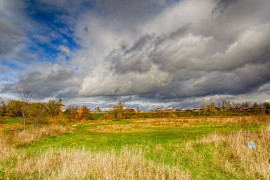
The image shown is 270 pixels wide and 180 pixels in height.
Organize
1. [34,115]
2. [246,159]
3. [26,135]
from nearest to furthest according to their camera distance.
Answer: [246,159] < [26,135] < [34,115]

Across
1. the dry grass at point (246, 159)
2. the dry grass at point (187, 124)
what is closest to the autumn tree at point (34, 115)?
the dry grass at point (187, 124)

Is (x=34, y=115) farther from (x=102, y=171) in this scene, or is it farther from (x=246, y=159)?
(x=246, y=159)

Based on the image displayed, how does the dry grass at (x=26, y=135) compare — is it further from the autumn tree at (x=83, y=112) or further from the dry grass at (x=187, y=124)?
the autumn tree at (x=83, y=112)

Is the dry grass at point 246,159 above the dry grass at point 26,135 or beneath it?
above

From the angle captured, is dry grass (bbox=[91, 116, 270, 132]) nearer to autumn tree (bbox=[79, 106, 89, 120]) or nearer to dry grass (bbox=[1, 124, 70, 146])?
dry grass (bbox=[1, 124, 70, 146])

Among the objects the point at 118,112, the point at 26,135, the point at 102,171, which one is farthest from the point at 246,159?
the point at 118,112

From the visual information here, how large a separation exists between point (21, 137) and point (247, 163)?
30043mm

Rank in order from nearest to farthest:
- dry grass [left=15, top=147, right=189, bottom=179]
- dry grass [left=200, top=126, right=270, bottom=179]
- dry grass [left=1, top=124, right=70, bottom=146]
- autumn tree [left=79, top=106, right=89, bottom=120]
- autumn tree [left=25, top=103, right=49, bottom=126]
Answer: dry grass [left=15, top=147, right=189, bottom=179], dry grass [left=200, top=126, right=270, bottom=179], dry grass [left=1, top=124, right=70, bottom=146], autumn tree [left=25, top=103, right=49, bottom=126], autumn tree [left=79, top=106, right=89, bottom=120]

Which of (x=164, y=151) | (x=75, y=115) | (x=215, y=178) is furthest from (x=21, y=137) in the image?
(x=75, y=115)

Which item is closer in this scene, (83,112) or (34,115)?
(34,115)

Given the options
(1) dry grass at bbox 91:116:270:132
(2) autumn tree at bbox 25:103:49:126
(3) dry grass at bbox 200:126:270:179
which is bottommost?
(1) dry grass at bbox 91:116:270:132

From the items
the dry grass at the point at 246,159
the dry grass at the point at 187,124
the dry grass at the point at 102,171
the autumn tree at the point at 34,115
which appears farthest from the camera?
the autumn tree at the point at 34,115

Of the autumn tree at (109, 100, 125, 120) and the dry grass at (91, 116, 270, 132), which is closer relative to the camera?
the dry grass at (91, 116, 270, 132)

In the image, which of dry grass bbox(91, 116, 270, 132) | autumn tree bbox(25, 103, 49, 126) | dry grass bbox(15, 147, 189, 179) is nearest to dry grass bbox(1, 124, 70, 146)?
autumn tree bbox(25, 103, 49, 126)
